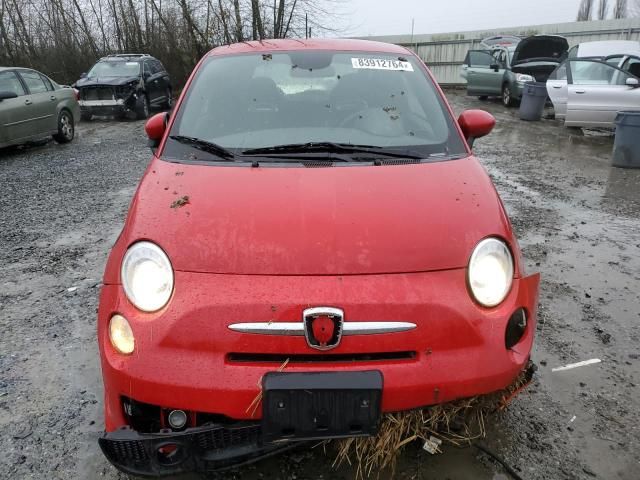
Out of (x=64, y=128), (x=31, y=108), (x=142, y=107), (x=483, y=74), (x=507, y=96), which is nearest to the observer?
(x=31, y=108)

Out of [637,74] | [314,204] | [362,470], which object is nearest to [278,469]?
[362,470]

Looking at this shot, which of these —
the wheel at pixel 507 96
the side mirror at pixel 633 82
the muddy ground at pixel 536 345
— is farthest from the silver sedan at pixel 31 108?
the wheel at pixel 507 96

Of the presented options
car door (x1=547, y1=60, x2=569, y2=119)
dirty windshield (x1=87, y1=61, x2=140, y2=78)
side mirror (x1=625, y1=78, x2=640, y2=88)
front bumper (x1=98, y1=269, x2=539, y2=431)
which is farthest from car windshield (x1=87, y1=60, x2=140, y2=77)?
front bumper (x1=98, y1=269, x2=539, y2=431)

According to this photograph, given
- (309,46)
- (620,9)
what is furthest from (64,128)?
(620,9)

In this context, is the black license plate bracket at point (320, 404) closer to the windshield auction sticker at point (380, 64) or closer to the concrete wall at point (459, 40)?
the windshield auction sticker at point (380, 64)

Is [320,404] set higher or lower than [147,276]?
lower

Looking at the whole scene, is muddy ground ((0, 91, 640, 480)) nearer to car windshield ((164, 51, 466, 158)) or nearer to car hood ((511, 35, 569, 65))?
car windshield ((164, 51, 466, 158))

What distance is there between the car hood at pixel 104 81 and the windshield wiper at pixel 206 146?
1258 centimetres

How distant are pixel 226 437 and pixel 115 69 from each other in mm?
15178

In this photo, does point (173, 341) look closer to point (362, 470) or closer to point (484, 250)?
point (362, 470)

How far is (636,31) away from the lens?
1927 centimetres

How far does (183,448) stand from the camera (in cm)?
180

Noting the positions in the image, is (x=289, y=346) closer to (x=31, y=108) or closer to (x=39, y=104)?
(x=31, y=108)

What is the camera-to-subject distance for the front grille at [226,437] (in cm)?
181
